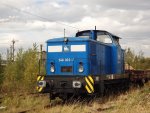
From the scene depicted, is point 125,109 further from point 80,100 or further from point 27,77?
point 27,77

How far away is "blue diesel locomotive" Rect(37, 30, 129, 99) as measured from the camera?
14.3m

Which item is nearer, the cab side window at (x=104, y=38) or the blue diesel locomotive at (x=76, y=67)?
the blue diesel locomotive at (x=76, y=67)

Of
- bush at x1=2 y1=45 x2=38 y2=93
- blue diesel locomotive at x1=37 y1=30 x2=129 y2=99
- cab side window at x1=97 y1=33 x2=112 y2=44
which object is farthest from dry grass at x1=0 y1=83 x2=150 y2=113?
bush at x1=2 y1=45 x2=38 y2=93

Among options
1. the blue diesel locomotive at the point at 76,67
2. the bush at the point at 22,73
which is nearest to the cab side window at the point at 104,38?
the blue diesel locomotive at the point at 76,67

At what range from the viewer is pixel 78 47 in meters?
15.3

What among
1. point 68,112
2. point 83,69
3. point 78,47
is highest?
point 78,47

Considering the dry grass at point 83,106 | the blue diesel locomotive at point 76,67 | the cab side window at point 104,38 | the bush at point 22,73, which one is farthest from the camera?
the bush at point 22,73

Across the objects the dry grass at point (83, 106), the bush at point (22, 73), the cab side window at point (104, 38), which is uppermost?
the cab side window at point (104, 38)

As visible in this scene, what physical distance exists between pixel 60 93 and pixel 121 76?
5810mm

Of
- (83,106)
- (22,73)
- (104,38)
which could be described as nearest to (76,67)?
(83,106)

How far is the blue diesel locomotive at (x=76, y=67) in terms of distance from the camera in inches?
563

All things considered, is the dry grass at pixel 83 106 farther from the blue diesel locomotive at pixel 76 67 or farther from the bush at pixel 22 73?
the bush at pixel 22 73

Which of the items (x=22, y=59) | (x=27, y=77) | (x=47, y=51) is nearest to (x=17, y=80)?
(x=22, y=59)

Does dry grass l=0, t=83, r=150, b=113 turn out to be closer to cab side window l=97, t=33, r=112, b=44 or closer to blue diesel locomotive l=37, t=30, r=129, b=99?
blue diesel locomotive l=37, t=30, r=129, b=99
